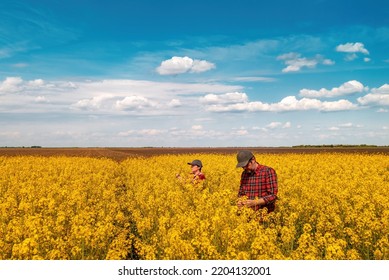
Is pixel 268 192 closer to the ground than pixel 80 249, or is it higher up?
higher up

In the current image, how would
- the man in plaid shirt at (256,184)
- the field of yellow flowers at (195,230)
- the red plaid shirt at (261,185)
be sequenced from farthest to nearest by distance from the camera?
the red plaid shirt at (261,185) < the man in plaid shirt at (256,184) < the field of yellow flowers at (195,230)

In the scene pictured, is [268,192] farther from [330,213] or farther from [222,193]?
[330,213]

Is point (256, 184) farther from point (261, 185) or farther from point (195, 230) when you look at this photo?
point (195, 230)

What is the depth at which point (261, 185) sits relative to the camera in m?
7.34

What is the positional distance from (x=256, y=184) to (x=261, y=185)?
3.7 inches

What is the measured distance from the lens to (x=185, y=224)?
233 inches

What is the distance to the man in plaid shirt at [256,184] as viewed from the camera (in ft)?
22.8

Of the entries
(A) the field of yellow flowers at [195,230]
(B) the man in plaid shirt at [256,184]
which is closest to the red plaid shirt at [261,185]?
(B) the man in plaid shirt at [256,184]

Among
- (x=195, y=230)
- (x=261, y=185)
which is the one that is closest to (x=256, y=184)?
(x=261, y=185)

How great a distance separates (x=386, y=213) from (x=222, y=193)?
3.09m

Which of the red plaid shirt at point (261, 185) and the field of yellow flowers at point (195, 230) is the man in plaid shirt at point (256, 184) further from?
the field of yellow flowers at point (195, 230)

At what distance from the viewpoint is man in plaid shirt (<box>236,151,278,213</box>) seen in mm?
6961
